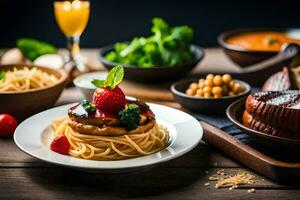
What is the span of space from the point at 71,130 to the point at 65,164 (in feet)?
1.33

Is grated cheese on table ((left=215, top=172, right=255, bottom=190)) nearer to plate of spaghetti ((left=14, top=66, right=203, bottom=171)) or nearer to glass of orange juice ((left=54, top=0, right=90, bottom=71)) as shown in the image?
plate of spaghetti ((left=14, top=66, right=203, bottom=171))

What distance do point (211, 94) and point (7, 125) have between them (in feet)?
3.36

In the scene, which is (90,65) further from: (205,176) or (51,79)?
(205,176)

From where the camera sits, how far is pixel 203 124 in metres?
2.49

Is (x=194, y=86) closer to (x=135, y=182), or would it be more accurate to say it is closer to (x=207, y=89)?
(x=207, y=89)

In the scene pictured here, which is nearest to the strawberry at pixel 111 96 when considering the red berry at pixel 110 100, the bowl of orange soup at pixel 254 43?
the red berry at pixel 110 100

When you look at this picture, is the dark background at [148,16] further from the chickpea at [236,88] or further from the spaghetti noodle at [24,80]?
the chickpea at [236,88]

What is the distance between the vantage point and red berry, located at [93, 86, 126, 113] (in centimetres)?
221

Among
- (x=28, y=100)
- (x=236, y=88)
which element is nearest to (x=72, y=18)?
(x=28, y=100)

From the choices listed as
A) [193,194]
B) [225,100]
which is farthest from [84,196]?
[225,100]

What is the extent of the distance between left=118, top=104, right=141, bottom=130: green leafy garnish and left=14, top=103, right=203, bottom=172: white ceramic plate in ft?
0.54

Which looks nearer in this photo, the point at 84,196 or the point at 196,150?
the point at 84,196

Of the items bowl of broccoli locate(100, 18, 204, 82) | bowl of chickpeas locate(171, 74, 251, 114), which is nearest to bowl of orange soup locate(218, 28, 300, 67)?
bowl of broccoli locate(100, 18, 204, 82)

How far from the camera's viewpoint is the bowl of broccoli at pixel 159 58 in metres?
3.37
